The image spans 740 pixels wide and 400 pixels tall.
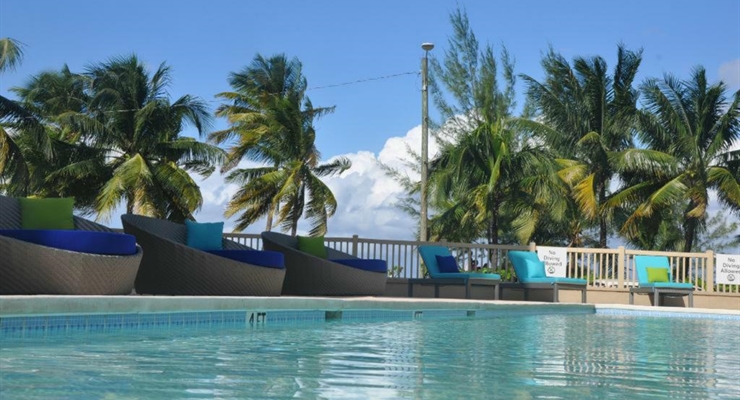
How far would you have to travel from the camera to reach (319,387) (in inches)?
133

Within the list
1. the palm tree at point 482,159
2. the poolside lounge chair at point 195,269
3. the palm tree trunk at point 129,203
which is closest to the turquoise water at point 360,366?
the poolside lounge chair at point 195,269

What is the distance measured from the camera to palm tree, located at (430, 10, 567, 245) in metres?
18.6

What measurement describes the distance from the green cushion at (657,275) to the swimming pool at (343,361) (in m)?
6.16

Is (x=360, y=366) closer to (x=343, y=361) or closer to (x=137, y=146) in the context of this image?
(x=343, y=361)

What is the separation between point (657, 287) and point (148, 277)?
27.3 feet

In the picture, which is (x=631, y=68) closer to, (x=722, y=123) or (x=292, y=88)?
(x=722, y=123)

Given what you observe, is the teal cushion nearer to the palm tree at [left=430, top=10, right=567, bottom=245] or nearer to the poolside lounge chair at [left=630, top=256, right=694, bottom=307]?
the poolside lounge chair at [left=630, top=256, right=694, bottom=307]

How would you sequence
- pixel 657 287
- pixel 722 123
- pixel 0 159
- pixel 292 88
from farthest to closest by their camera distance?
1. pixel 292 88
2. pixel 722 123
3. pixel 0 159
4. pixel 657 287

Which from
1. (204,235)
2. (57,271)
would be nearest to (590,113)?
(204,235)

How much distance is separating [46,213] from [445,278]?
6.44m

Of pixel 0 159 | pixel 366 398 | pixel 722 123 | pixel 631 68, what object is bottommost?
pixel 366 398

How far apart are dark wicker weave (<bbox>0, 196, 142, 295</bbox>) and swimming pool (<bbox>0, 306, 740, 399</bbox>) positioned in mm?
818

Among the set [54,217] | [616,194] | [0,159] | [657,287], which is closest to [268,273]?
[54,217]

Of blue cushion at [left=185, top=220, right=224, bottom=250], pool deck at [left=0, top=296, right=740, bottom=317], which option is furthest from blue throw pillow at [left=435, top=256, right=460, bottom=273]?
blue cushion at [left=185, top=220, right=224, bottom=250]
